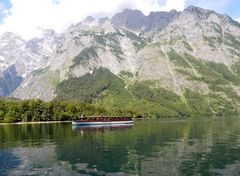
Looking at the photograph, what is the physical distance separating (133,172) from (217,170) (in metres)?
17.7

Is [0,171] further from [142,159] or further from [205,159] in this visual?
[205,159]

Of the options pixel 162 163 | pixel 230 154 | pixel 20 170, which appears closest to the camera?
pixel 20 170

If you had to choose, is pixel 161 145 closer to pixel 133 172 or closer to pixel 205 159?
pixel 205 159

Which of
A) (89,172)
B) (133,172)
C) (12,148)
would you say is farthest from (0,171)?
(12,148)

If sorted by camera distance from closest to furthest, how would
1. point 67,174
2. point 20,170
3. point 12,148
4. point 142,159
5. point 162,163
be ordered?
point 67,174, point 20,170, point 162,163, point 142,159, point 12,148

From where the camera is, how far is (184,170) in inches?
3076

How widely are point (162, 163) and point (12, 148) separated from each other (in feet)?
186

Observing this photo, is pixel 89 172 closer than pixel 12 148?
Yes

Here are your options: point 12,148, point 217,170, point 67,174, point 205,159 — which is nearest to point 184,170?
point 217,170

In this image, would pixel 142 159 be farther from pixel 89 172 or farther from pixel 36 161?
pixel 36 161

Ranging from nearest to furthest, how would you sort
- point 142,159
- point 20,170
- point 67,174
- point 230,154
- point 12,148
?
point 67,174
point 20,170
point 142,159
point 230,154
point 12,148

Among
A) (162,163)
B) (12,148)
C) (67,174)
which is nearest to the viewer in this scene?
(67,174)

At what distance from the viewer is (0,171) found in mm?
79375

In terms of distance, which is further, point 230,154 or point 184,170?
point 230,154
